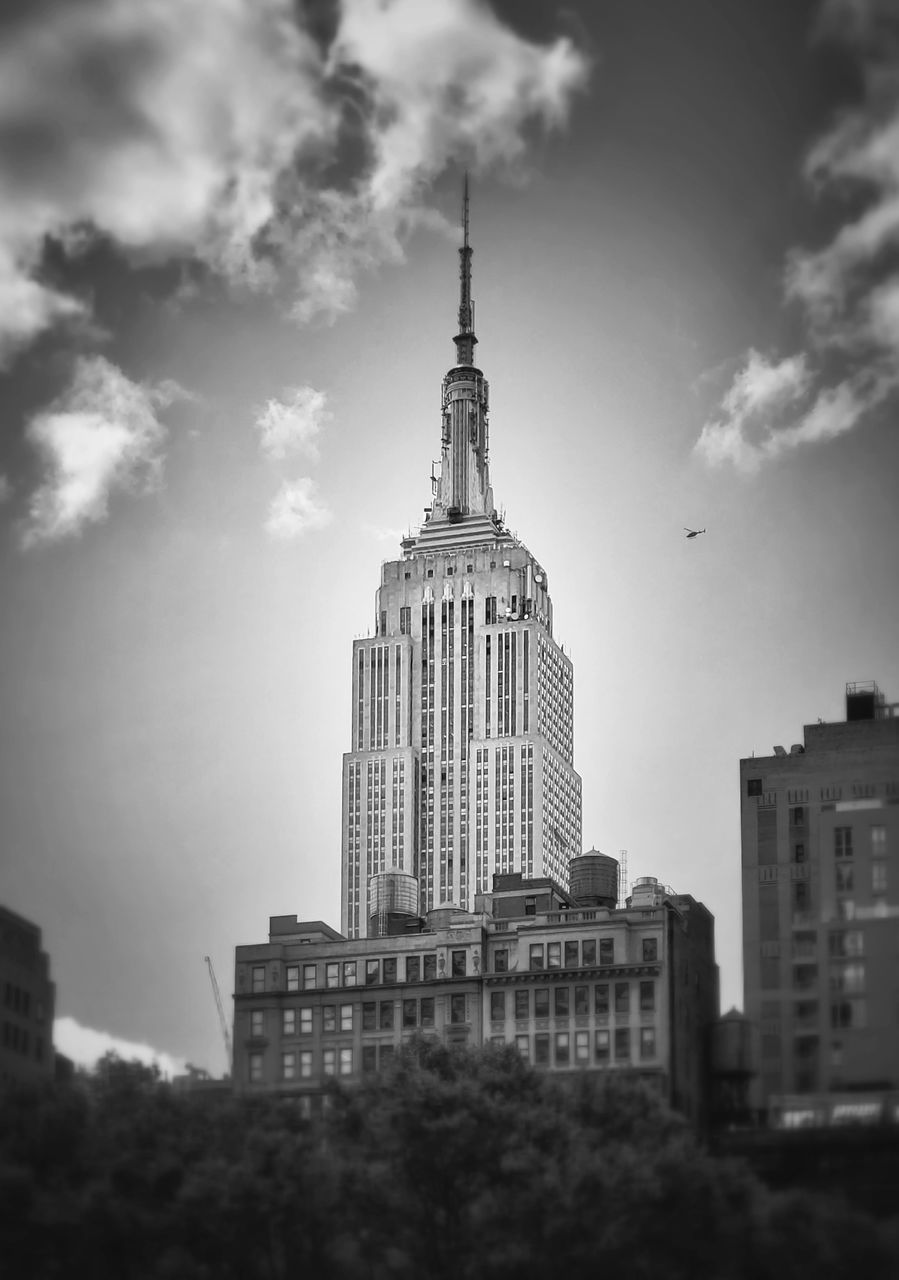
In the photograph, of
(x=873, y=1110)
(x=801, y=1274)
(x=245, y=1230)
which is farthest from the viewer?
(x=873, y=1110)

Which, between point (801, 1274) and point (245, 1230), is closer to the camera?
point (801, 1274)

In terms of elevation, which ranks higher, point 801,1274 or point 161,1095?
point 161,1095

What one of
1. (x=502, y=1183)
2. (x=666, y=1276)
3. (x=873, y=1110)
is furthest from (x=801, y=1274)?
(x=873, y=1110)

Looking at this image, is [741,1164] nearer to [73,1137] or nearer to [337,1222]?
[337,1222]

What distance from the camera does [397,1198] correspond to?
172 meters

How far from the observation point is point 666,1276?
159375 mm

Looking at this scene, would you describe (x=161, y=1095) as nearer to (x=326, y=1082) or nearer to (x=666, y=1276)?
(x=326, y=1082)

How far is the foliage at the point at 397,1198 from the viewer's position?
159500 millimetres

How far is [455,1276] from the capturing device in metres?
168

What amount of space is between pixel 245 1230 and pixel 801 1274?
33.7 metres

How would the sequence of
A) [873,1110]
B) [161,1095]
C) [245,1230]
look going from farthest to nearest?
[873,1110] < [161,1095] < [245,1230]

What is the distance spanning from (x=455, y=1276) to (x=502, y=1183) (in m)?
6.72

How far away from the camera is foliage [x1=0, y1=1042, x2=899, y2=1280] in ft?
523

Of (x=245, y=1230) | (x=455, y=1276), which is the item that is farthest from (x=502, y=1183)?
(x=245, y=1230)
